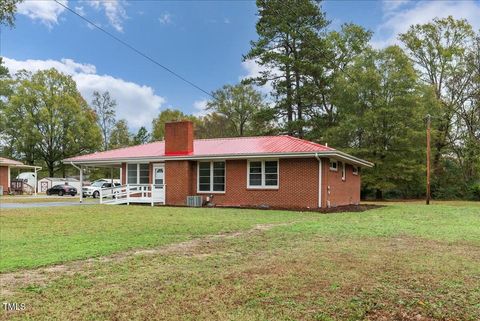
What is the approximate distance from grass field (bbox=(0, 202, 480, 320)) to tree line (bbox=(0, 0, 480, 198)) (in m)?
23.8

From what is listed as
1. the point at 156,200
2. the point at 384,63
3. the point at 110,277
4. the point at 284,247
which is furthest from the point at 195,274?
the point at 384,63

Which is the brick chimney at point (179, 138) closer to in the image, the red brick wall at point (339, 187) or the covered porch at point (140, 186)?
the covered porch at point (140, 186)

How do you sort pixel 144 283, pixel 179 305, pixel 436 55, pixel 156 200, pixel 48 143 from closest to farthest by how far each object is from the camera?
pixel 179 305 < pixel 144 283 < pixel 156 200 < pixel 436 55 < pixel 48 143

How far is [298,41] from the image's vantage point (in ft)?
126

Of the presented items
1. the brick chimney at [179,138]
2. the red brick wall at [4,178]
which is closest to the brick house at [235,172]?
the brick chimney at [179,138]

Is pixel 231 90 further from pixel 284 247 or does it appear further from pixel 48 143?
pixel 284 247

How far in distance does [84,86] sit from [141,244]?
2096 inches

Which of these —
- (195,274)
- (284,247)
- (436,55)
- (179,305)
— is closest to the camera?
(179,305)

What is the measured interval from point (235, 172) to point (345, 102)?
1713cm

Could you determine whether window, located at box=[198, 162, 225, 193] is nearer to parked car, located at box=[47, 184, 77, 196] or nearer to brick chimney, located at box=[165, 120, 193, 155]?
brick chimney, located at box=[165, 120, 193, 155]

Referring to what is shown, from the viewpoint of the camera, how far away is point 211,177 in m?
21.9

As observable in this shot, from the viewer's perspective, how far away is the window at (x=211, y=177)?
21.6m

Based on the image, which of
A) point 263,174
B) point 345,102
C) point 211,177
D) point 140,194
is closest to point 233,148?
point 211,177

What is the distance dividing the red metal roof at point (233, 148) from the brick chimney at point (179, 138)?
0.46 meters
